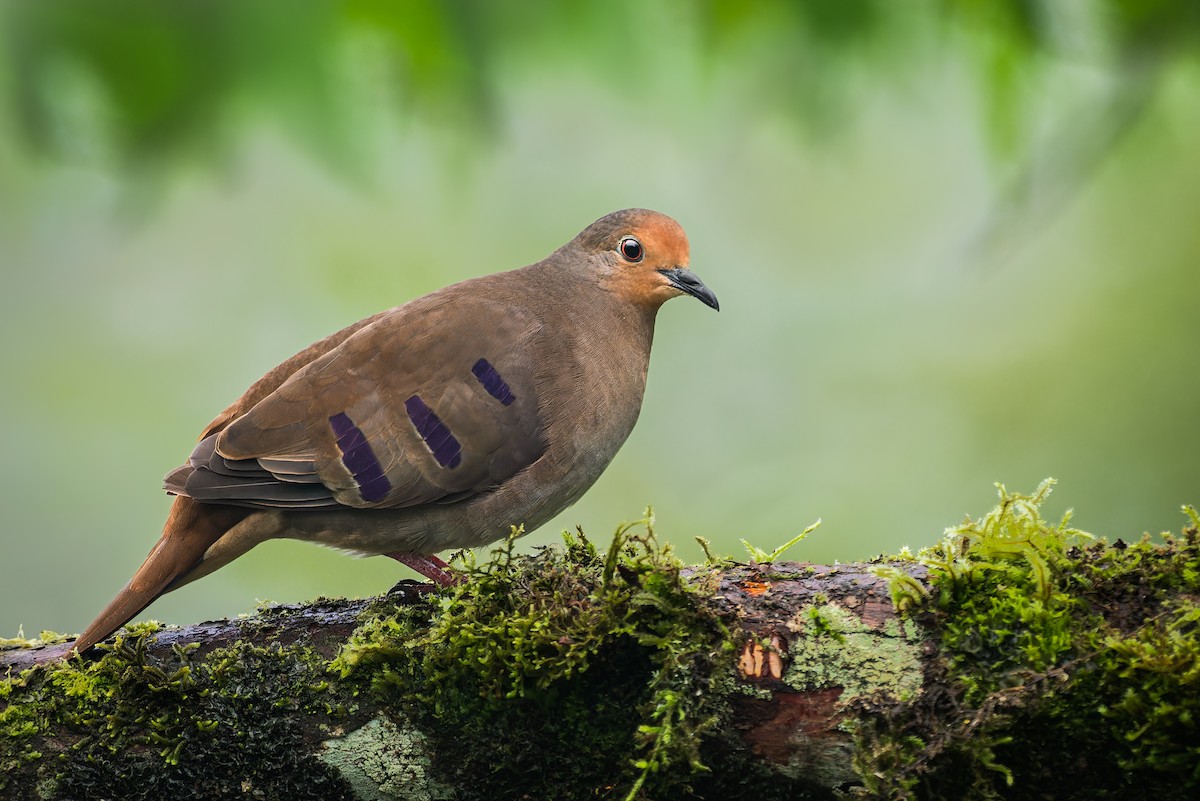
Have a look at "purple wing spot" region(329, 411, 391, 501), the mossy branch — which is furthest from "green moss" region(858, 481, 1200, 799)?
"purple wing spot" region(329, 411, 391, 501)

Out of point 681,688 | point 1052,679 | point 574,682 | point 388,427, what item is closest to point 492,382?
point 388,427

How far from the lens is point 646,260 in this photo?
4.72 metres

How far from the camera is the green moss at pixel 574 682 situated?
2668 millimetres

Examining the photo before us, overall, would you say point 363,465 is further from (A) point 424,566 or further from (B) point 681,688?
(B) point 681,688

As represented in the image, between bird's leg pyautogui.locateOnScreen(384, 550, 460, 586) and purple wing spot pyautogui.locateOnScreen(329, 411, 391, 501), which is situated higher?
purple wing spot pyautogui.locateOnScreen(329, 411, 391, 501)

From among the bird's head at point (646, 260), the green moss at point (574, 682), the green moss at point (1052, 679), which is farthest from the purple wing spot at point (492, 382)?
the green moss at point (1052, 679)

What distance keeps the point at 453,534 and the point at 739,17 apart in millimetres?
2153

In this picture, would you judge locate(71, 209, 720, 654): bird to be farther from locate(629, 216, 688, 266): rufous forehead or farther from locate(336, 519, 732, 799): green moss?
locate(336, 519, 732, 799): green moss

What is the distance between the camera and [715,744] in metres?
2.62

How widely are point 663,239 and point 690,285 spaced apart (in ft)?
0.76

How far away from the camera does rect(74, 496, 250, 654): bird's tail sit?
3539mm

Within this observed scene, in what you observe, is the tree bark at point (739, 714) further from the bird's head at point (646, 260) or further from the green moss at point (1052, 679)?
the bird's head at point (646, 260)

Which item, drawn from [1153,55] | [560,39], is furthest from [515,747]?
[1153,55]

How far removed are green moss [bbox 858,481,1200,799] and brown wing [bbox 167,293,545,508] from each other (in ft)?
5.42
